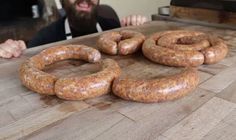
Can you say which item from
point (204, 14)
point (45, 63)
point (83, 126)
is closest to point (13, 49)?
point (45, 63)

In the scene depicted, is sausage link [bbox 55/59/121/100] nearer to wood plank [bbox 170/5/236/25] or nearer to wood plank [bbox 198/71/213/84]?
wood plank [bbox 198/71/213/84]

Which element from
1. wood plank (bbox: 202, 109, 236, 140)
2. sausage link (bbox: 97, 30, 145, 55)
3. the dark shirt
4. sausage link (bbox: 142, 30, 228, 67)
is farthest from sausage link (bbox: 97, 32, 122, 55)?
the dark shirt

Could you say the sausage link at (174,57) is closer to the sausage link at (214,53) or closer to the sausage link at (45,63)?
the sausage link at (214,53)

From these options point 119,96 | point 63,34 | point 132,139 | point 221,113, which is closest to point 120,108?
point 119,96

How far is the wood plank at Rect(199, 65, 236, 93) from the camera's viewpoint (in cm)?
89

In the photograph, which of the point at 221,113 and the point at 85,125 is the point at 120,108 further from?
the point at 221,113

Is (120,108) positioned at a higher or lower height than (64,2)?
lower

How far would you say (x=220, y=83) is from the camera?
3.01 feet

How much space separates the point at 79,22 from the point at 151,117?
1.44 metres

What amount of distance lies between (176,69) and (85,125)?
1.58 feet

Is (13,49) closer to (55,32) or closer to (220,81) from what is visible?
(55,32)

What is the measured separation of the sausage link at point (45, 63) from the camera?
0.85m

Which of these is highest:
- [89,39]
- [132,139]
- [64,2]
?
[64,2]

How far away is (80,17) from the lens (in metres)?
2.01
